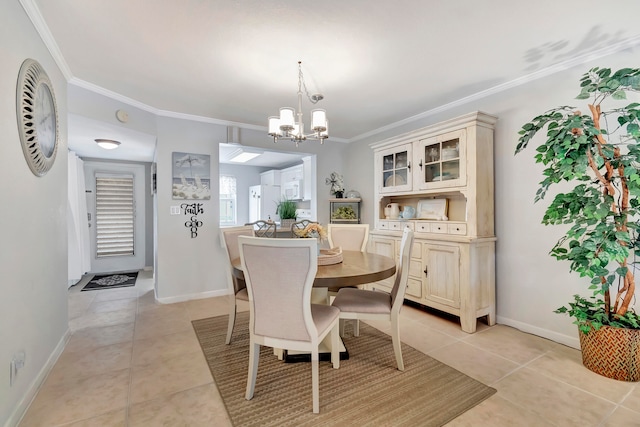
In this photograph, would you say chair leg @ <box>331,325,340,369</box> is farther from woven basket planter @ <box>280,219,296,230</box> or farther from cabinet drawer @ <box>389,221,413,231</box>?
woven basket planter @ <box>280,219,296,230</box>

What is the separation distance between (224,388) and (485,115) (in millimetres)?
3193

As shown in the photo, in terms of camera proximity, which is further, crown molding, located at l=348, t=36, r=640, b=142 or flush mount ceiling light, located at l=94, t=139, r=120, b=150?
flush mount ceiling light, located at l=94, t=139, r=120, b=150

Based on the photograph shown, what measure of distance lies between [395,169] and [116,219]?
5124mm

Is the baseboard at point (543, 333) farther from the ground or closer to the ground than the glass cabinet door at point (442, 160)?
closer to the ground

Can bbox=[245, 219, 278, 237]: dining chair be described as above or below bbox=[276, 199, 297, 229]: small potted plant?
below

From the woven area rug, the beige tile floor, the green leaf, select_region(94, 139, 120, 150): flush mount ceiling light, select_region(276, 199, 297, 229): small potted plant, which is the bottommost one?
the beige tile floor

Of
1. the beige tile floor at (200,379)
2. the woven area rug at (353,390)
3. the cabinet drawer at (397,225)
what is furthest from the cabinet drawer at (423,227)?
the woven area rug at (353,390)

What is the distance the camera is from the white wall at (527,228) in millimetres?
2494

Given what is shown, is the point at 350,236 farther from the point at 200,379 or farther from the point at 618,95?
the point at 618,95

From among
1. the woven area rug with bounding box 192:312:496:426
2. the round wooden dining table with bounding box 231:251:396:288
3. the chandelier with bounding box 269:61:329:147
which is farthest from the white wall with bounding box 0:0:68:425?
the chandelier with bounding box 269:61:329:147

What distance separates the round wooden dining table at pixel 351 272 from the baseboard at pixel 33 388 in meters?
1.31

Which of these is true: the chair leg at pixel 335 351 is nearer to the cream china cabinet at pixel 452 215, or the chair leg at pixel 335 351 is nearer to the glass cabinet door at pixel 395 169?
the cream china cabinet at pixel 452 215

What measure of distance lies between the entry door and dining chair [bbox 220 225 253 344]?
3.79 m

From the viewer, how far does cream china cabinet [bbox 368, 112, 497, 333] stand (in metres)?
2.78
